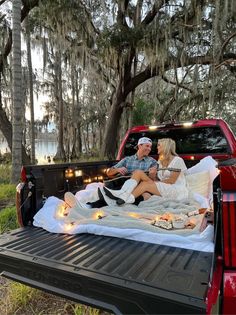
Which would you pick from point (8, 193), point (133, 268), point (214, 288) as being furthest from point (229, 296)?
point (8, 193)

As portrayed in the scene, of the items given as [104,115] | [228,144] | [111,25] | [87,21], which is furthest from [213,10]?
[104,115]

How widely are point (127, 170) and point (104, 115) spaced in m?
17.6

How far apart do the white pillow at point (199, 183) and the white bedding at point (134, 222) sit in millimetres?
200

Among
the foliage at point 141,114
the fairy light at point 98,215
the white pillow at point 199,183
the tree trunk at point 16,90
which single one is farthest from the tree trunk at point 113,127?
the fairy light at point 98,215

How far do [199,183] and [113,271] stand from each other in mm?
2247

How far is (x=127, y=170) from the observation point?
3904 millimetres

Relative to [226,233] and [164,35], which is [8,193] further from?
[164,35]

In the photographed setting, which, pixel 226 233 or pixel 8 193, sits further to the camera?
pixel 8 193

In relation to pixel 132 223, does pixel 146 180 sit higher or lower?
higher

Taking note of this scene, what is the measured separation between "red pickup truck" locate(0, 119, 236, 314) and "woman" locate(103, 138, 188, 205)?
102 centimetres

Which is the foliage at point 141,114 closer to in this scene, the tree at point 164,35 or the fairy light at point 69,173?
the tree at point 164,35

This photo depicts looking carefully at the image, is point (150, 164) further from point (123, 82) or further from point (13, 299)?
point (123, 82)

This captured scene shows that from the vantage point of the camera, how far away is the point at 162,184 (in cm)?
351

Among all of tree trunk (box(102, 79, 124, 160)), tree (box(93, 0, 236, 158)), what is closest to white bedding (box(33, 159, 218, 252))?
tree (box(93, 0, 236, 158))
